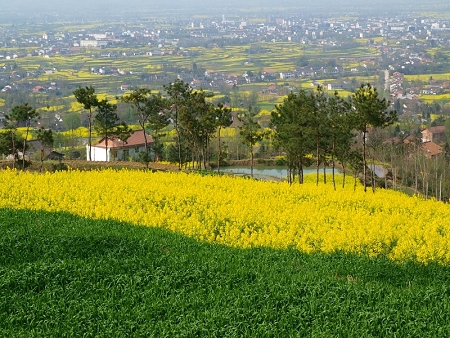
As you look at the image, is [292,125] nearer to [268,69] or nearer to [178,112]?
[178,112]

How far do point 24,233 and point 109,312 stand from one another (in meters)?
4.81

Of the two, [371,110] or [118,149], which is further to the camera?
[118,149]

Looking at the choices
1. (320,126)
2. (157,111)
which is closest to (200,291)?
(320,126)

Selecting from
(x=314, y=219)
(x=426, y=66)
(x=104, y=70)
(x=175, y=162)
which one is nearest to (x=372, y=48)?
(x=426, y=66)

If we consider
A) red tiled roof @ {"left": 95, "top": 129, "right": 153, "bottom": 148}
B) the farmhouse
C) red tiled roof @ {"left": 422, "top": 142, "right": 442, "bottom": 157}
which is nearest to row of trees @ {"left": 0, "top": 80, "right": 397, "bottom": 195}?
red tiled roof @ {"left": 95, "top": 129, "right": 153, "bottom": 148}

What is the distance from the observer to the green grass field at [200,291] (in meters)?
8.02

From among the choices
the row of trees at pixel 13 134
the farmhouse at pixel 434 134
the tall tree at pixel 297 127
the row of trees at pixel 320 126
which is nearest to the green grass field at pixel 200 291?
the row of trees at pixel 320 126

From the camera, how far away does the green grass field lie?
26.3 ft

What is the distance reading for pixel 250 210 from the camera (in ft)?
54.0

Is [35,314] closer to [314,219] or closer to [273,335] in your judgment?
[273,335]

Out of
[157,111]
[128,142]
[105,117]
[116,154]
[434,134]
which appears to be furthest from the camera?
[434,134]

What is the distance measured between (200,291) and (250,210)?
7.30 meters

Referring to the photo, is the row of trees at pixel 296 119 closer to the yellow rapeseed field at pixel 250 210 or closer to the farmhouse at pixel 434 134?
the yellow rapeseed field at pixel 250 210

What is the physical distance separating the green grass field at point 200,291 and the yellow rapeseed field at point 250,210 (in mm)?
1550
